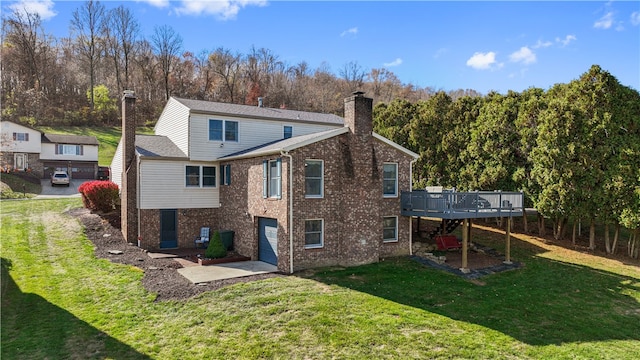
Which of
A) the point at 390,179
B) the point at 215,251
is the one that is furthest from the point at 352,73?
the point at 215,251

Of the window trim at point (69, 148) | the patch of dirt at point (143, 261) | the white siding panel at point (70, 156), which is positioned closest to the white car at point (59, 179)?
the white siding panel at point (70, 156)

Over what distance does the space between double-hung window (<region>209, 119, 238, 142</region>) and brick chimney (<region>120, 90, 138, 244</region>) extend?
3.78 m

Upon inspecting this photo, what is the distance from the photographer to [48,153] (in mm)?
38125

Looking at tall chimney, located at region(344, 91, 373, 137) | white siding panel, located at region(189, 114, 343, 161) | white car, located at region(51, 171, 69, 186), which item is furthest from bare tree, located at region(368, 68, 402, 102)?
tall chimney, located at region(344, 91, 373, 137)

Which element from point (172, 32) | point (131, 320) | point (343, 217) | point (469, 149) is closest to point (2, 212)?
point (131, 320)

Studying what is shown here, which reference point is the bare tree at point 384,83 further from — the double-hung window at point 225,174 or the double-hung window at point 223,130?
the double-hung window at point 225,174

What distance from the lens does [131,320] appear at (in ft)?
33.4

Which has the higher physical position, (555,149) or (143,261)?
(555,149)

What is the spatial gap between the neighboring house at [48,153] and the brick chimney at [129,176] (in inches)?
945

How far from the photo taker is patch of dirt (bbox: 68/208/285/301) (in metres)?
12.2

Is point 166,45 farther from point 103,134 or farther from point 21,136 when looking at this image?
point 21,136

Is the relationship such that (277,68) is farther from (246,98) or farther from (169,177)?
(169,177)

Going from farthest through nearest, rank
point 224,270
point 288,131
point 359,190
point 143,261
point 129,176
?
point 288,131
point 129,176
point 359,190
point 143,261
point 224,270

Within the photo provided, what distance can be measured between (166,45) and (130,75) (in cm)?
711
